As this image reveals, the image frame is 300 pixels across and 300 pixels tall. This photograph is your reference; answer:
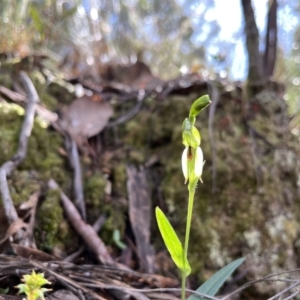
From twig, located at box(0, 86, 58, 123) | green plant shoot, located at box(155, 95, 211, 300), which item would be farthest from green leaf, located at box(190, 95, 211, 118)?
twig, located at box(0, 86, 58, 123)

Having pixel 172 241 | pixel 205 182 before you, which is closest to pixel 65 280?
pixel 172 241

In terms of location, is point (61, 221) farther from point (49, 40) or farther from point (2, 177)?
point (49, 40)

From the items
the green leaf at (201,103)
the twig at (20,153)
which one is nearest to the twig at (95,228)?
the twig at (20,153)

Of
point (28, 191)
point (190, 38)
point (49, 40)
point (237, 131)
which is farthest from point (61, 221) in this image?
point (190, 38)

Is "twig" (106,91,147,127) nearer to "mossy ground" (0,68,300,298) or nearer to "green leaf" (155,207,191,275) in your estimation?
"mossy ground" (0,68,300,298)

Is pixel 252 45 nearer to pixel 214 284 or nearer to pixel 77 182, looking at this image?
pixel 77 182
